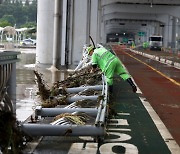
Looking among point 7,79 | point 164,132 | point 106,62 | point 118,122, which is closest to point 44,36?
point 106,62

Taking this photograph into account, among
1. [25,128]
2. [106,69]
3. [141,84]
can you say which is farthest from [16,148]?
[141,84]

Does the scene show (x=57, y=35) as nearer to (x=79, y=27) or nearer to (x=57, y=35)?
(x=57, y=35)

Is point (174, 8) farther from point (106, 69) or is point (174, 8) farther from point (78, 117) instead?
point (78, 117)

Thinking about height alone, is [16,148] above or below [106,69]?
below

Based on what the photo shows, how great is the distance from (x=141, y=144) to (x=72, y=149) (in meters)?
1.30

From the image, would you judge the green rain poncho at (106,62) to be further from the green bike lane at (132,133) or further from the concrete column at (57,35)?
the concrete column at (57,35)

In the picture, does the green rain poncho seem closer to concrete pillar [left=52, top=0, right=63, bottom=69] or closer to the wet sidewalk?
the wet sidewalk

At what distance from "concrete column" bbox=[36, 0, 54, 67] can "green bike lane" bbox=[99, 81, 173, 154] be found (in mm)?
14919

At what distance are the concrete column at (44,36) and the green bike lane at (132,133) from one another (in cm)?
1492

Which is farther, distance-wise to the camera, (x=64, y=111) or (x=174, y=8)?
(x=174, y=8)

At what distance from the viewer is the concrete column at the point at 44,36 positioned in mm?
26594

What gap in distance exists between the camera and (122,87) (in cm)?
1603

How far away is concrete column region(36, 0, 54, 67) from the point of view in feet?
87.2

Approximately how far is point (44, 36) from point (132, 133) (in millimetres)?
19254
